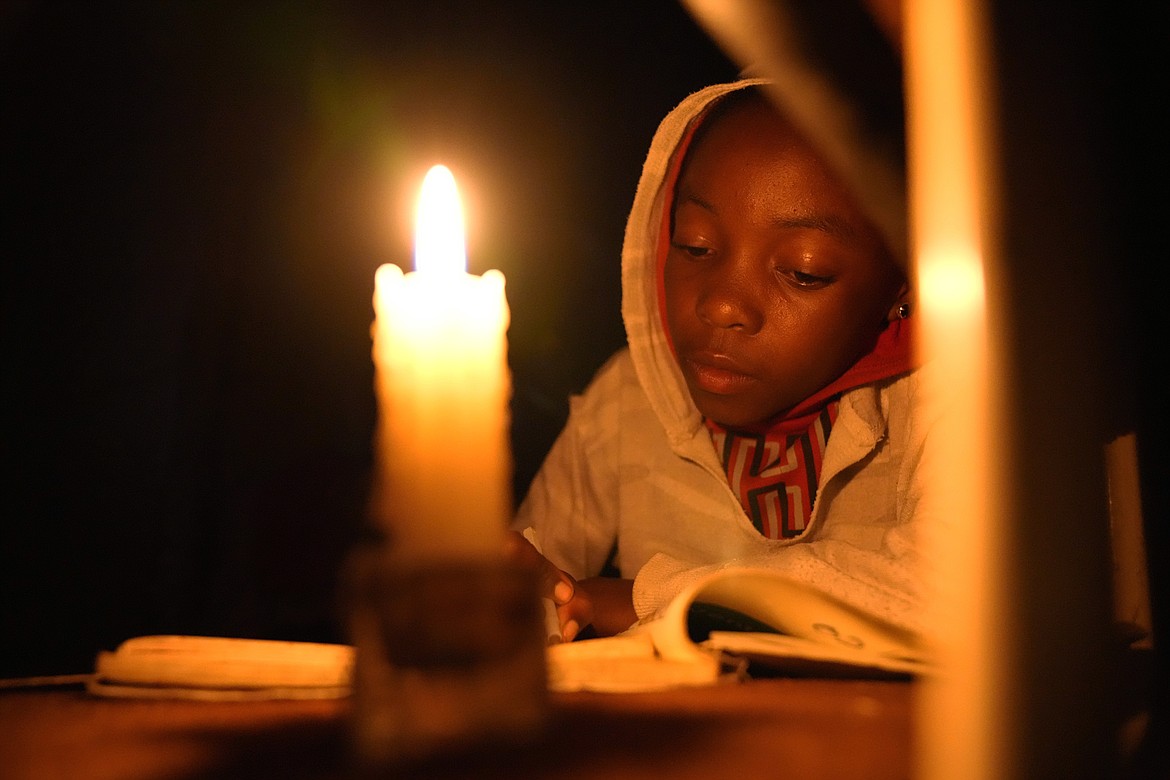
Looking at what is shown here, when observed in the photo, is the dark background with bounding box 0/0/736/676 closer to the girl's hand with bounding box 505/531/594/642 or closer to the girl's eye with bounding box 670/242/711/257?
the girl's eye with bounding box 670/242/711/257

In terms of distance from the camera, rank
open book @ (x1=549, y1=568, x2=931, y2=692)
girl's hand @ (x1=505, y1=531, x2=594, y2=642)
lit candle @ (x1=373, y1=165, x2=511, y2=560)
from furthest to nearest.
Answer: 1. girl's hand @ (x1=505, y1=531, x2=594, y2=642)
2. open book @ (x1=549, y1=568, x2=931, y2=692)
3. lit candle @ (x1=373, y1=165, x2=511, y2=560)

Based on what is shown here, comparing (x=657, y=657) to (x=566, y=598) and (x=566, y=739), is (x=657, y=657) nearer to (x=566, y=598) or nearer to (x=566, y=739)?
(x=566, y=739)

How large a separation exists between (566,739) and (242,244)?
72 centimetres

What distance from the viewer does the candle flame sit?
13.0 inches

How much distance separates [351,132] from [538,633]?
2.46ft

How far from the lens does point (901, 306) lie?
0.96 meters

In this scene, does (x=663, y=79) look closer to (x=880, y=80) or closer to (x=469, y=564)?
(x=880, y=80)

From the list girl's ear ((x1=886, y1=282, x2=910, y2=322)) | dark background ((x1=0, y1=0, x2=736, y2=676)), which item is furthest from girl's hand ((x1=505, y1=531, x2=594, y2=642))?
girl's ear ((x1=886, y1=282, x2=910, y2=322))

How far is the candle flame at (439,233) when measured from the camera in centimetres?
33

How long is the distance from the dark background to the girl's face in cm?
11

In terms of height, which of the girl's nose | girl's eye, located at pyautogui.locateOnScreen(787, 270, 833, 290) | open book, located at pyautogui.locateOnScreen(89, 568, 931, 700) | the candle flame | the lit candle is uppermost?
girl's eye, located at pyautogui.locateOnScreen(787, 270, 833, 290)

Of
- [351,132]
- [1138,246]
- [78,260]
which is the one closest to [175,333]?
[78,260]

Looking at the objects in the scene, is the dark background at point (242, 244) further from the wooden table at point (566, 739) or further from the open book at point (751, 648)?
the open book at point (751, 648)

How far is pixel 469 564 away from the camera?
0.32 meters
